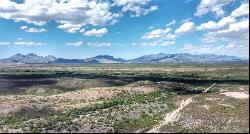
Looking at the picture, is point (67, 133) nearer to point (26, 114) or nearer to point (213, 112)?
point (26, 114)

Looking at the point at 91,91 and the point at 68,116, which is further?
the point at 91,91

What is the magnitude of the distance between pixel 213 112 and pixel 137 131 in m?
19.1

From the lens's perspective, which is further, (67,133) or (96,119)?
(96,119)

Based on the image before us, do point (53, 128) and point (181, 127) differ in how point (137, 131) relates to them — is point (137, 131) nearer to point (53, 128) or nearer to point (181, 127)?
point (181, 127)

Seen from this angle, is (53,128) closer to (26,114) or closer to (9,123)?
(9,123)

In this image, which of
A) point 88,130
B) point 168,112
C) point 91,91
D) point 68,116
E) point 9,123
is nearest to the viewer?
point 88,130

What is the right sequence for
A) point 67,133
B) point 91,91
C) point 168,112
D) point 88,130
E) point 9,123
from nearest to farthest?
1. point 67,133
2. point 88,130
3. point 9,123
4. point 168,112
5. point 91,91

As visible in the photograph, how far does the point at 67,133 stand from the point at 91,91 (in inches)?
2055

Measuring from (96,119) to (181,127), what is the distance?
14553 millimetres

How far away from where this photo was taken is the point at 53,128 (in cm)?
5750

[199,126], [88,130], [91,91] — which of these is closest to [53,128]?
[88,130]

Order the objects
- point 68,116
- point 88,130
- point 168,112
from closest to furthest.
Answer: point 88,130, point 68,116, point 168,112

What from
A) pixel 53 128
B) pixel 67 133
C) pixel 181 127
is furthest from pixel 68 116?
pixel 181 127

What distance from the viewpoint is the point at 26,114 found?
72062mm
